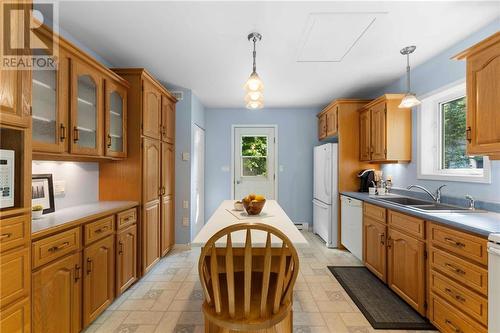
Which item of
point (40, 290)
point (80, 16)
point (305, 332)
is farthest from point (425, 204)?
point (80, 16)

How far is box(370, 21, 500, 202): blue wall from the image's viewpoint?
2.10 meters

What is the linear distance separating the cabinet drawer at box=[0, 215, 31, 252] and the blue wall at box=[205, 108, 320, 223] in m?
3.67

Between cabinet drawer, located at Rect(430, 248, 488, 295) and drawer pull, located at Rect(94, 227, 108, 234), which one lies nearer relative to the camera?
cabinet drawer, located at Rect(430, 248, 488, 295)

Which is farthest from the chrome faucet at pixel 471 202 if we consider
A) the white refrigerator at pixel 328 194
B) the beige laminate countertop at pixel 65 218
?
the beige laminate countertop at pixel 65 218

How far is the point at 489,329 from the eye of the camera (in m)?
1.41

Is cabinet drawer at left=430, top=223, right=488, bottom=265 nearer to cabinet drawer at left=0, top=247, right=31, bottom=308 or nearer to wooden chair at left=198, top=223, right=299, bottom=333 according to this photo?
wooden chair at left=198, top=223, right=299, bottom=333

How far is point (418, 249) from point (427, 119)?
1.71 metres

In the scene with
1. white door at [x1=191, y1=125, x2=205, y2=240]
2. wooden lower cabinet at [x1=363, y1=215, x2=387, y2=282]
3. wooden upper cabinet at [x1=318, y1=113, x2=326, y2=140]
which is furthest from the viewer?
wooden upper cabinet at [x1=318, y1=113, x2=326, y2=140]

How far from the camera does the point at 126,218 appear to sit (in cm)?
240

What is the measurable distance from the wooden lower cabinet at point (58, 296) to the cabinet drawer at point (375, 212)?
2721 millimetres

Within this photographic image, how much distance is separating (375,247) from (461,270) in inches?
45.6

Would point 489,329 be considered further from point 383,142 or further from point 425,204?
point 383,142

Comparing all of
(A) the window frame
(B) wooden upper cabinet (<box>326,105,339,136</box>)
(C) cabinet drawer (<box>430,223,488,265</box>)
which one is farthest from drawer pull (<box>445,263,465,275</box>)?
(B) wooden upper cabinet (<box>326,105,339,136</box>)

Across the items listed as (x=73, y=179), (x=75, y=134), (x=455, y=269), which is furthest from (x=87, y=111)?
(x=455, y=269)
